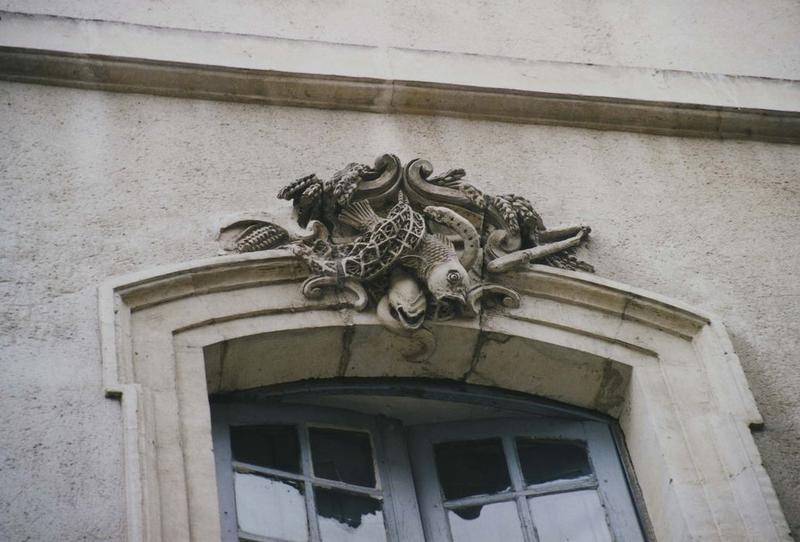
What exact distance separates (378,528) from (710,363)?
134 cm

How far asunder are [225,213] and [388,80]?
105 centimetres

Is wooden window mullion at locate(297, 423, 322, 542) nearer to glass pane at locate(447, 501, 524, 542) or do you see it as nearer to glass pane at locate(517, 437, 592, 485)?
glass pane at locate(447, 501, 524, 542)

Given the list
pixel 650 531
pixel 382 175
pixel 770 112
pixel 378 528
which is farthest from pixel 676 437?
pixel 770 112

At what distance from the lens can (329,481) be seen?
5027 mm

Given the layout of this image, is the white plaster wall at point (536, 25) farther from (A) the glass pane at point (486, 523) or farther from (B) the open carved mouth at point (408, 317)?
(A) the glass pane at point (486, 523)

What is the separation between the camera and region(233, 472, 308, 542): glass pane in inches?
189

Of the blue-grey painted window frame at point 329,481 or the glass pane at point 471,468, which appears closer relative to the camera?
the blue-grey painted window frame at point 329,481

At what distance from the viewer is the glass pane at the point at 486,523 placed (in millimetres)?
5059

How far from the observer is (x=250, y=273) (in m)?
5.19

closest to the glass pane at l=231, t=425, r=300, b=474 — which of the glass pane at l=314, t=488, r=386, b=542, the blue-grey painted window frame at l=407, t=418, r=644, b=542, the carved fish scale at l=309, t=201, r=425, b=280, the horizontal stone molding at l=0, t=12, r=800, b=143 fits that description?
A: the glass pane at l=314, t=488, r=386, b=542

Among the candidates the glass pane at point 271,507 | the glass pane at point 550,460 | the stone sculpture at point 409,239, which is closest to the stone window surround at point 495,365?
the stone sculpture at point 409,239

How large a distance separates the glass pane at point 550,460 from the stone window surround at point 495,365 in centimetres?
18

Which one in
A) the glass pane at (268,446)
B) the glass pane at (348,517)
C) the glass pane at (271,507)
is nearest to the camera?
the glass pane at (271,507)

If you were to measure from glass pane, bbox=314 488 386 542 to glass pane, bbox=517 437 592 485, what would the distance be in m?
0.59
